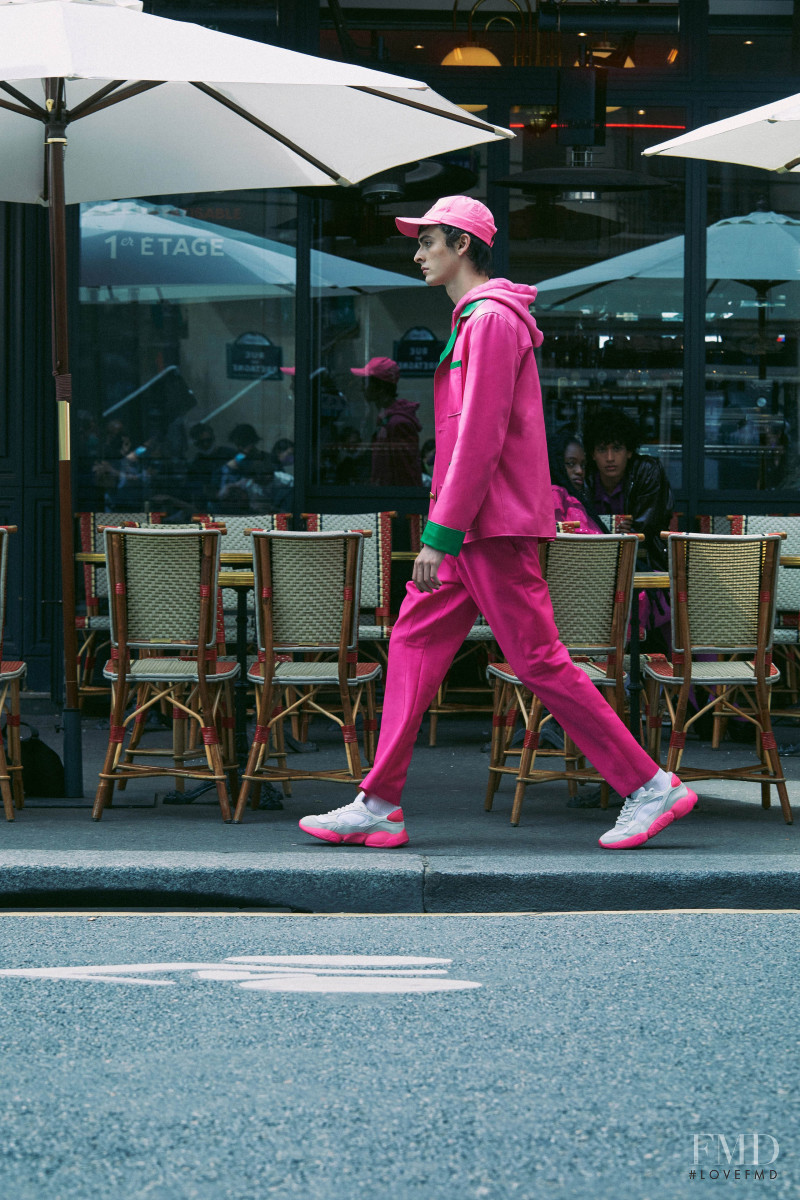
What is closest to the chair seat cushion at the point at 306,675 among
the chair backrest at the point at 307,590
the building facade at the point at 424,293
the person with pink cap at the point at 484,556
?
the chair backrest at the point at 307,590

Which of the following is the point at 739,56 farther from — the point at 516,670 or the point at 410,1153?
the point at 410,1153

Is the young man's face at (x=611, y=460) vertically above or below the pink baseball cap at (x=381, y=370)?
below

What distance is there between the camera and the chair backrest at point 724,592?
5.57 meters

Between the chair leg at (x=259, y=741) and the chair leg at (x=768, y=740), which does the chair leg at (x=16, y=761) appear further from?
the chair leg at (x=768, y=740)

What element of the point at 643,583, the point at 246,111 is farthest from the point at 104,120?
the point at 643,583

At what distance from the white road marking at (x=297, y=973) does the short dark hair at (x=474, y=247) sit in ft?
7.92

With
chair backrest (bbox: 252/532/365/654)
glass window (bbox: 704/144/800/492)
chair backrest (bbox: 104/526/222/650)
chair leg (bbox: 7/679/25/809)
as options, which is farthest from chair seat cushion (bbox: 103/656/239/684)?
glass window (bbox: 704/144/800/492)

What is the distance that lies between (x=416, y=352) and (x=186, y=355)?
1.47m

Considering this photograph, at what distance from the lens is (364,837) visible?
5.05m

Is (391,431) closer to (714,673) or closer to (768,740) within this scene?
(714,673)

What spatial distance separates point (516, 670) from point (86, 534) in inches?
159

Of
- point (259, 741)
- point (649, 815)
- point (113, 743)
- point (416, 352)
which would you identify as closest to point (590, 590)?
point (649, 815)

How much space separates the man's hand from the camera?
4746 millimetres

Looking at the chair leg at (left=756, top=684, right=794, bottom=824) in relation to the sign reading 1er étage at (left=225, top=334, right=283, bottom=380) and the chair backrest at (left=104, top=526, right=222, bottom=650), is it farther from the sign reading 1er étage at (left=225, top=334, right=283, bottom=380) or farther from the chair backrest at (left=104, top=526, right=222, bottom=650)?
the sign reading 1er étage at (left=225, top=334, right=283, bottom=380)
